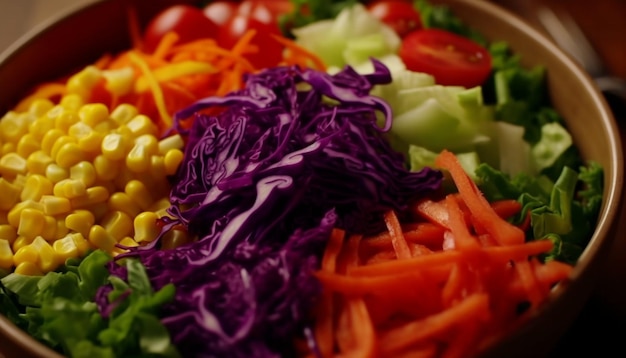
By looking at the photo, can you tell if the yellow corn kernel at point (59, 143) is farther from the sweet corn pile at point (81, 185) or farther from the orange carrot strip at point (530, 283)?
the orange carrot strip at point (530, 283)


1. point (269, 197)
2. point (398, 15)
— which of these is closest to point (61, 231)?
point (269, 197)

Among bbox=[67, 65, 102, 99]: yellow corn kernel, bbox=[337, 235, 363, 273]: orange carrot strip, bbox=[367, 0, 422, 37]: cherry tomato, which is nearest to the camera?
bbox=[337, 235, 363, 273]: orange carrot strip

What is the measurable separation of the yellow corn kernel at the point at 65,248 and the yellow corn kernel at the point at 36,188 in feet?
0.51

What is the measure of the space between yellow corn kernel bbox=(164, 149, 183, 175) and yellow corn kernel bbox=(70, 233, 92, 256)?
293mm

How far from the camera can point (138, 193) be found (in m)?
1.97

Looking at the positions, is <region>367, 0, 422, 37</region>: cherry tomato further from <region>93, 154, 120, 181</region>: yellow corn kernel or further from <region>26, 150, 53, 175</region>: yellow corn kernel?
<region>26, 150, 53, 175</region>: yellow corn kernel

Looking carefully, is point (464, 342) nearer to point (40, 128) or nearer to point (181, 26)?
point (40, 128)

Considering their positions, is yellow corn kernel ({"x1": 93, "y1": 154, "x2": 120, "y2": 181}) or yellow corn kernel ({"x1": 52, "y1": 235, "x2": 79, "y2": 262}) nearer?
yellow corn kernel ({"x1": 52, "y1": 235, "x2": 79, "y2": 262})

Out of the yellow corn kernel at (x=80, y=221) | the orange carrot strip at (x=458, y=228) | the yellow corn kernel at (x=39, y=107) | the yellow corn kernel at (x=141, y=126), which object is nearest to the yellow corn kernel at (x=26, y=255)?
the yellow corn kernel at (x=80, y=221)

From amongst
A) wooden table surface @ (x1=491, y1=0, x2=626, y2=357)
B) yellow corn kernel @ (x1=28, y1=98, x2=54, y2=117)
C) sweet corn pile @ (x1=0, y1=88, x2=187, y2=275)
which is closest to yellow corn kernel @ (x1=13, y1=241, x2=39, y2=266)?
sweet corn pile @ (x1=0, y1=88, x2=187, y2=275)

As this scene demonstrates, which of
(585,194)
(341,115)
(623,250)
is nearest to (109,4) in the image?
(341,115)

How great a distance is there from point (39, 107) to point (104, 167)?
0.41 metres

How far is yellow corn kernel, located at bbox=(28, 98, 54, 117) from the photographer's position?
7.28 ft

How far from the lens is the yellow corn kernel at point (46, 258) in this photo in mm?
1843
